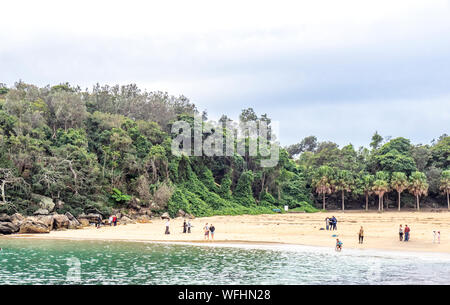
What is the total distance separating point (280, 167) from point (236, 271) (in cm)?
4776

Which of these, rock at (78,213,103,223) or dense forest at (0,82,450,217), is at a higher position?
dense forest at (0,82,450,217)

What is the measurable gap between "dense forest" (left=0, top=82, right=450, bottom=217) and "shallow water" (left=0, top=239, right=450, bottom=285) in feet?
50.0

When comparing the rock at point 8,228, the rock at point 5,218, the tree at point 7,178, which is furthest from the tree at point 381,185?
the rock at point 5,218

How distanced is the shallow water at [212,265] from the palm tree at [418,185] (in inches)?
1491

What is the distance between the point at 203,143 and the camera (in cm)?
6406

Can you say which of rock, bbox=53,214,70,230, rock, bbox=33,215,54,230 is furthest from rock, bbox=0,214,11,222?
rock, bbox=53,214,70,230

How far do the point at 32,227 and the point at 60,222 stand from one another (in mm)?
2888

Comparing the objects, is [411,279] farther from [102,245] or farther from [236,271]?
[102,245]

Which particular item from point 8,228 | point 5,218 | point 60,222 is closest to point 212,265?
point 60,222

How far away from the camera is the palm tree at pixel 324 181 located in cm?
6562

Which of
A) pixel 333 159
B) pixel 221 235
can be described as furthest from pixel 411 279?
pixel 333 159

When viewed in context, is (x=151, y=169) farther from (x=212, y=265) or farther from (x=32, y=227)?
(x=212, y=265)

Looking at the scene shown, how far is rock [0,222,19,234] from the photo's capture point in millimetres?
38062

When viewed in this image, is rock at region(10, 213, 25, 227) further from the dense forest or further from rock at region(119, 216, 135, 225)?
rock at region(119, 216, 135, 225)
